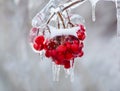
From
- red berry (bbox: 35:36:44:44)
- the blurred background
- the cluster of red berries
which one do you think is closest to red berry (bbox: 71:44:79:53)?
the cluster of red berries

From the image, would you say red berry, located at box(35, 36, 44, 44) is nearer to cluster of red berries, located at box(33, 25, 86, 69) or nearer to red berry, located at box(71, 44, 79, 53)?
cluster of red berries, located at box(33, 25, 86, 69)

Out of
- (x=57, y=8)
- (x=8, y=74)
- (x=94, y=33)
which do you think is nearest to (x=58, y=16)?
(x=57, y=8)

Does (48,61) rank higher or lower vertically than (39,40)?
lower

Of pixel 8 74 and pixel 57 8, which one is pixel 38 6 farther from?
pixel 57 8

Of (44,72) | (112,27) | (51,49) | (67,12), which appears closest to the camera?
(51,49)

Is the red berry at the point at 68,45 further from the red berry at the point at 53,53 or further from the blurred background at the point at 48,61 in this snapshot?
the blurred background at the point at 48,61

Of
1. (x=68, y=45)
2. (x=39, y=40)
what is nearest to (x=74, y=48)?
(x=68, y=45)

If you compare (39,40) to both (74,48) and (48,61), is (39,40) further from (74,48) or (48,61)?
(48,61)
